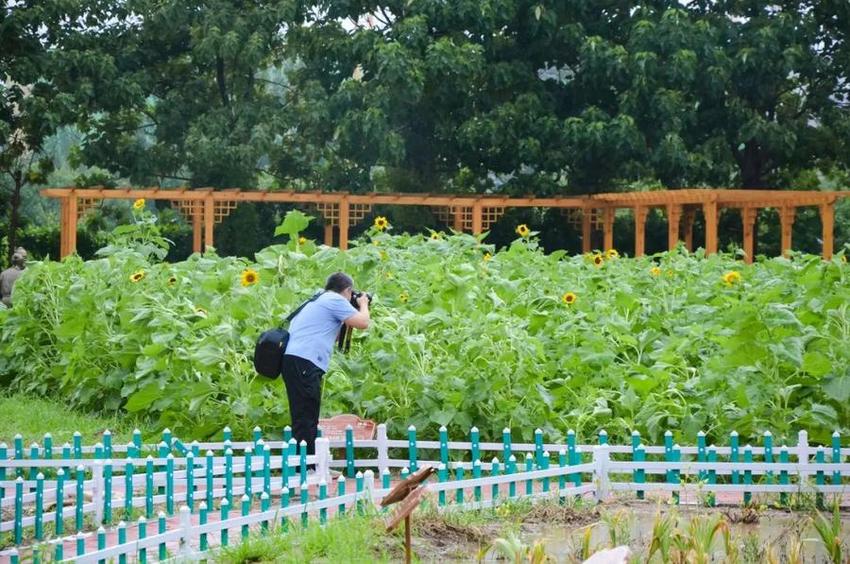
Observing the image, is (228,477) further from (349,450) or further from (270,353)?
(270,353)

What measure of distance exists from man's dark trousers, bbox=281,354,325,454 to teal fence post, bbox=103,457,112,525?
178 cm

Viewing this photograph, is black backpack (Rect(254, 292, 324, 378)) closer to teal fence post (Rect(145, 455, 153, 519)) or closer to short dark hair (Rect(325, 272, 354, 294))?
short dark hair (Rect(325, 272, 354, 294))

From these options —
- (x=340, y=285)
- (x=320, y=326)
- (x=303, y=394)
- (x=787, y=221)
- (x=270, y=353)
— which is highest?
(x=787, y=221)

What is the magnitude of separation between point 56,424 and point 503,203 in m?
18.1

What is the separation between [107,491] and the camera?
285 inches

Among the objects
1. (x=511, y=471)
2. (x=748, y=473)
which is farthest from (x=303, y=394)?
(x=748, y=473)

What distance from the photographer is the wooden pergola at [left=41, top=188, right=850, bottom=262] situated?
1017 inches

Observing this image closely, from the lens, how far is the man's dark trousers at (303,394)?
352 inches

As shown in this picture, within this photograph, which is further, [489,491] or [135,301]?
[135,301]

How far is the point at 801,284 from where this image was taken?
33.5 ft

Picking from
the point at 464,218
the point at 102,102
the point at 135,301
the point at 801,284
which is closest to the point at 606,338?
the point at 801,284

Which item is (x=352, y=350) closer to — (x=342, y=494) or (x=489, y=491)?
(x=489, y=491)

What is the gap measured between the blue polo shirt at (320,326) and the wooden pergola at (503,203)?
15952 mm

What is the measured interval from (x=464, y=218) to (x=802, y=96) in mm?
8584
